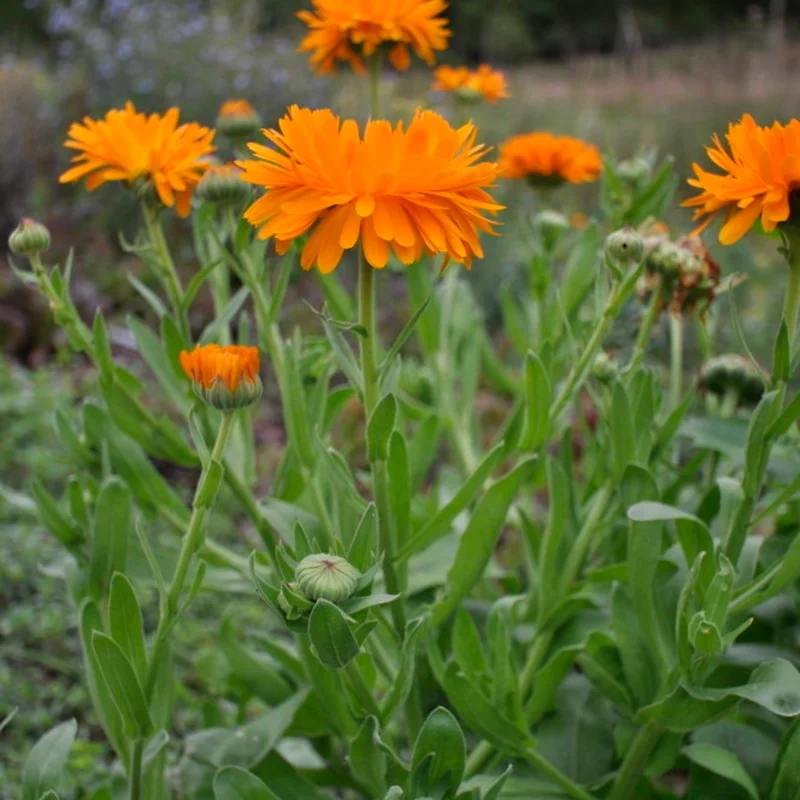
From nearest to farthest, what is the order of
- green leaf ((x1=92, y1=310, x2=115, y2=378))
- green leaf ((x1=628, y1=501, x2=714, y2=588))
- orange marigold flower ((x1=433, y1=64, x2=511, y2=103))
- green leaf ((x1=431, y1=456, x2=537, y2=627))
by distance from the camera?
green leaf ((x1=628, y1=501, x2=714, y2=588)) < green leaf ((x1=431, y1=456, x2=537, y2=627)) < green leaf ((x1=92, y1=310, x2=115, y2=378)) < orange marigold flower ((x1=433, y1=64, x2=511, y2=103))

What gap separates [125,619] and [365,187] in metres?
0.53

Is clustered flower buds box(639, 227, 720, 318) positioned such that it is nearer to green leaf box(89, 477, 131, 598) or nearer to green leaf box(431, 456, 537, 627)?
green leaf box(431, 456, 537, 627)

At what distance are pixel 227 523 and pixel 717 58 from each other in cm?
1051

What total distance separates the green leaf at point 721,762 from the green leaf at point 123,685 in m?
0.63

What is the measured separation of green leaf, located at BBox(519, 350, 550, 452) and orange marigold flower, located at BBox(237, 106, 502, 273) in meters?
0.32

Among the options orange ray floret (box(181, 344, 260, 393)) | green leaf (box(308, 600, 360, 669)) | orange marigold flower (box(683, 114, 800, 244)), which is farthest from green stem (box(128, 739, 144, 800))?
orange marigold flower (box(683, 114, 800, 244))

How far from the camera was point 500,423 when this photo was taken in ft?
9.62

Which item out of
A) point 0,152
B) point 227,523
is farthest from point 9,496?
point 0,152

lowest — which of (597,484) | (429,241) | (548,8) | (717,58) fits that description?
(597,484)

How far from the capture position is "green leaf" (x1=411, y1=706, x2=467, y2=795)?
3.11ft

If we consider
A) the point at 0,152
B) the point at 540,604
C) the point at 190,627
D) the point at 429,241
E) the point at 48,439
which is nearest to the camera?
the point at 429,241

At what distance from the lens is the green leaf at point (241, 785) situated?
984 mm

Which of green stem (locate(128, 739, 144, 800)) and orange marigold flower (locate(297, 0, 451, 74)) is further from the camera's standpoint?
orange marigold flower (locate(297, 0, 451, 74))

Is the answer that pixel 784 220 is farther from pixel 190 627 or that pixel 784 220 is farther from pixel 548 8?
pixel 548 8
